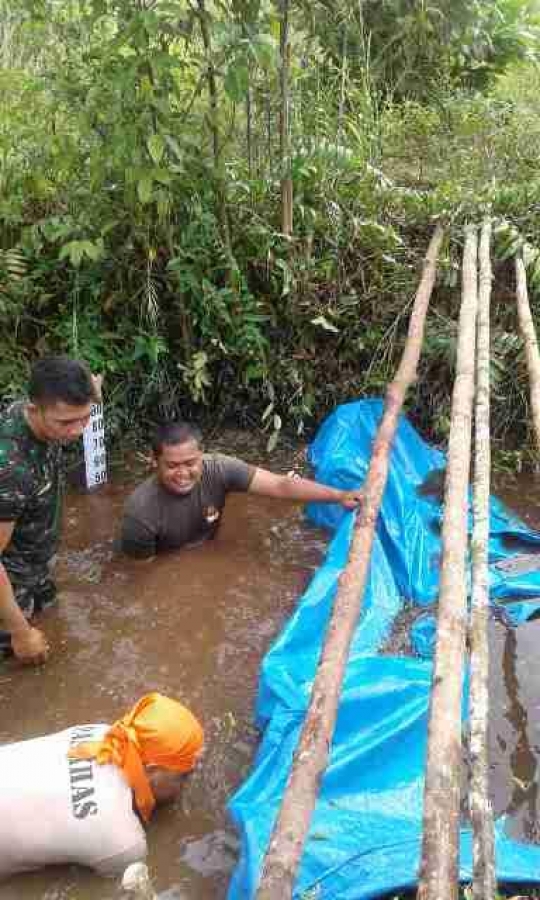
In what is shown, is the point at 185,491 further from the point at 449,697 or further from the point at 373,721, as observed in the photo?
the point at 449,697

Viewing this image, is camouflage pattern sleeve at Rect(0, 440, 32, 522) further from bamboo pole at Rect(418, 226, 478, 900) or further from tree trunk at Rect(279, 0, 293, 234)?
tree trunk at Rect(279, 0, 293, 234)

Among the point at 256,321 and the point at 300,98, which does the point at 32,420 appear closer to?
the point at 256,321

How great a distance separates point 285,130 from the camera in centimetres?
413

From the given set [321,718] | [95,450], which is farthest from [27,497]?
[321,718]

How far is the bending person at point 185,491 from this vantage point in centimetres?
341

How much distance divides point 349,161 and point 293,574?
2523mm

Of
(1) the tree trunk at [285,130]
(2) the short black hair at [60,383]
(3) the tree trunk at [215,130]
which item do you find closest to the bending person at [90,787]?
(2) the short black hair at [60,383]

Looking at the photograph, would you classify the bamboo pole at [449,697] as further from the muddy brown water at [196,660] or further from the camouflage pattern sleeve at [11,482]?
the camouflage pattern sleeve at [11,482]

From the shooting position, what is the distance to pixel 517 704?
2691 millimetres

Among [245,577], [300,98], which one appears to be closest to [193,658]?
[245,577]

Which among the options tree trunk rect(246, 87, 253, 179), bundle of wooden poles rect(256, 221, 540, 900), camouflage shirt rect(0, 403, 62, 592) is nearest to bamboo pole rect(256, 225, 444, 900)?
bundle of wooden poles rect(256, 221, 540, 900)

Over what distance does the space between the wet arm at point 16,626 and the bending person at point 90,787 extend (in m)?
0.69

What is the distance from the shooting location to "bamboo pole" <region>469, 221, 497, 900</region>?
3.94ft

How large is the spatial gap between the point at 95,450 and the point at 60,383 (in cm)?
166
